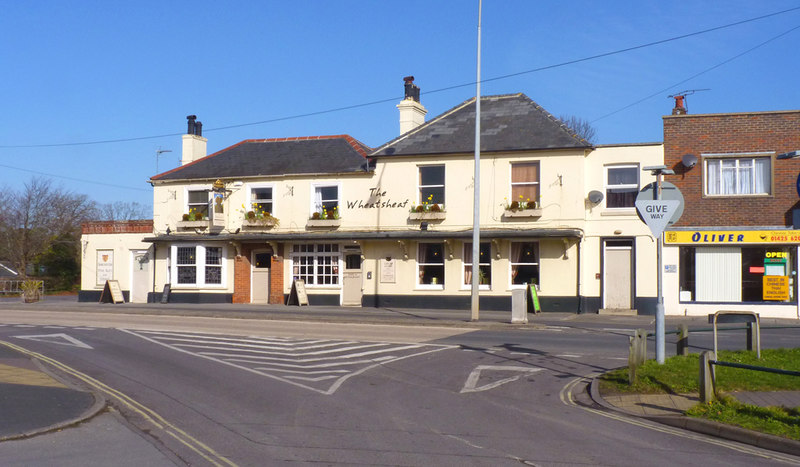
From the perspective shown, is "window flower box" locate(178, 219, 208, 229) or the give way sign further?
"window flower box" locate(178, 219, 208, 229)

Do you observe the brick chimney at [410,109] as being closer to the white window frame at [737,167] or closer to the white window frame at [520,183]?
the white window frame at [520,183]

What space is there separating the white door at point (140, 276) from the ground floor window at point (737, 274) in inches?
899

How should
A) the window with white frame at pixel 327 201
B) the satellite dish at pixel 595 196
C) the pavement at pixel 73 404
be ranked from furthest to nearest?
the window with white frame at pixel 327 201 → the satellite dish at pixel 595 196 → the pavement at pixel 73 404

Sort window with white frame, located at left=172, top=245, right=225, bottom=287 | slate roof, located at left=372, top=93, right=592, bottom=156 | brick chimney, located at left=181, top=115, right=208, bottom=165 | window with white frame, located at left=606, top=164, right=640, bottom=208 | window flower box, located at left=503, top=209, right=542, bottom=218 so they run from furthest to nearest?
brick chimney, located at left=181, top=115, right=208, bottom=165 < window with white frame, located at left=172, top=245, right=225, bottom=287 < slate roof, located at left=372, top=93, right=592, bottom=156 < window flower box, located at left=503, top=209, right=542, bottom=218 < window with white frame, located at left=606, top=164, right=640, bottom=208

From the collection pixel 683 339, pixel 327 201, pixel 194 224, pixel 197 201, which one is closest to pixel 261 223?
pixel 327 201

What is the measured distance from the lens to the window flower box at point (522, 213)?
87.0 ft

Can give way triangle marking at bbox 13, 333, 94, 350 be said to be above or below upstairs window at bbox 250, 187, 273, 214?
below

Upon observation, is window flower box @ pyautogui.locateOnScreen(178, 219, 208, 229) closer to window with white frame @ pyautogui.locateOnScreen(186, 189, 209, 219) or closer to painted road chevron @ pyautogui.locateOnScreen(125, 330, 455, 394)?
window with white frame @ pyautogui.locateOnScreen(186, 189, 209, 219)

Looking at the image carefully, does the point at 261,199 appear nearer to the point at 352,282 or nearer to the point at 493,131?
the point at 352,282

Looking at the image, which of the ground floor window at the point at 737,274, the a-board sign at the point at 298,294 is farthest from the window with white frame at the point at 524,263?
the a-board sign at the point at 298,294

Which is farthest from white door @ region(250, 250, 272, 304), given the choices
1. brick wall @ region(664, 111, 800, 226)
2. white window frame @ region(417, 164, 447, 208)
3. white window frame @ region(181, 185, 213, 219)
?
brick wall @ region(664, 111, 800, 226)

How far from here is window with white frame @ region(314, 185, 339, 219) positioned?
29922mm

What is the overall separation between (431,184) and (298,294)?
6.85 m

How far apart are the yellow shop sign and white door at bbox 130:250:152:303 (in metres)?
22.4
